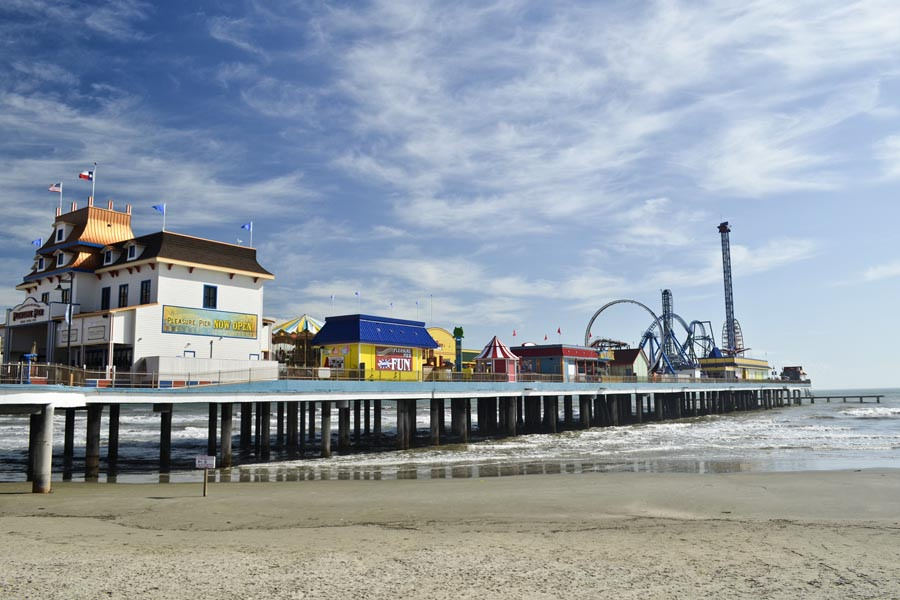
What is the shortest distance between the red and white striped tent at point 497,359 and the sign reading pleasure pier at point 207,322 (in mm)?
19190

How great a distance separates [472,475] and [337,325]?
1404 centimetres

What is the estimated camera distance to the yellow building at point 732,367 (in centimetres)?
Answer: 11462

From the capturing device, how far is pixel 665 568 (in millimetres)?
11430

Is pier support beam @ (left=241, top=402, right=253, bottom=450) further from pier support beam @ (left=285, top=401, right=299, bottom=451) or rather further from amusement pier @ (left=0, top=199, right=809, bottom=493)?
pier support beam @ (left=285, top=401, right=299, bottom=451)

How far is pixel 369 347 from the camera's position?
36656mm

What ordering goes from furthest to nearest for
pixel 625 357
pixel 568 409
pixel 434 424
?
pixel 625 357 → pixel 568 409 → pixel 434 424

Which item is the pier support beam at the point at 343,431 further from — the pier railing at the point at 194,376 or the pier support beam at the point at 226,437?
the pier support beam at the point at 226,437

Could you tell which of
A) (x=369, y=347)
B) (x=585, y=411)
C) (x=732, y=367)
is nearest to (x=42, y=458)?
(x=369, y=347)

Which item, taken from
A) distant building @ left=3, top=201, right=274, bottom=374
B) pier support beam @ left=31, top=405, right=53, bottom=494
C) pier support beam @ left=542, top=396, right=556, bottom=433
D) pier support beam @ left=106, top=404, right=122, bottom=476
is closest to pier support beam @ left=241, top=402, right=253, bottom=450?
distant building @ left=3, top=201, right=274, bottom=374

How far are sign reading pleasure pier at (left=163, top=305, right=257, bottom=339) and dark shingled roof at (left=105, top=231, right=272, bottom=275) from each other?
243 centimetres

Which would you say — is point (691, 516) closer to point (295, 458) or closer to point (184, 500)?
point (184, 500)

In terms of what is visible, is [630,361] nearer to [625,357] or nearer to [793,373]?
[625,357]

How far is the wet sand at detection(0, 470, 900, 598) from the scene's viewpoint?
10.4 metres

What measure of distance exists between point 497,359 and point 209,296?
A: 22156mm
